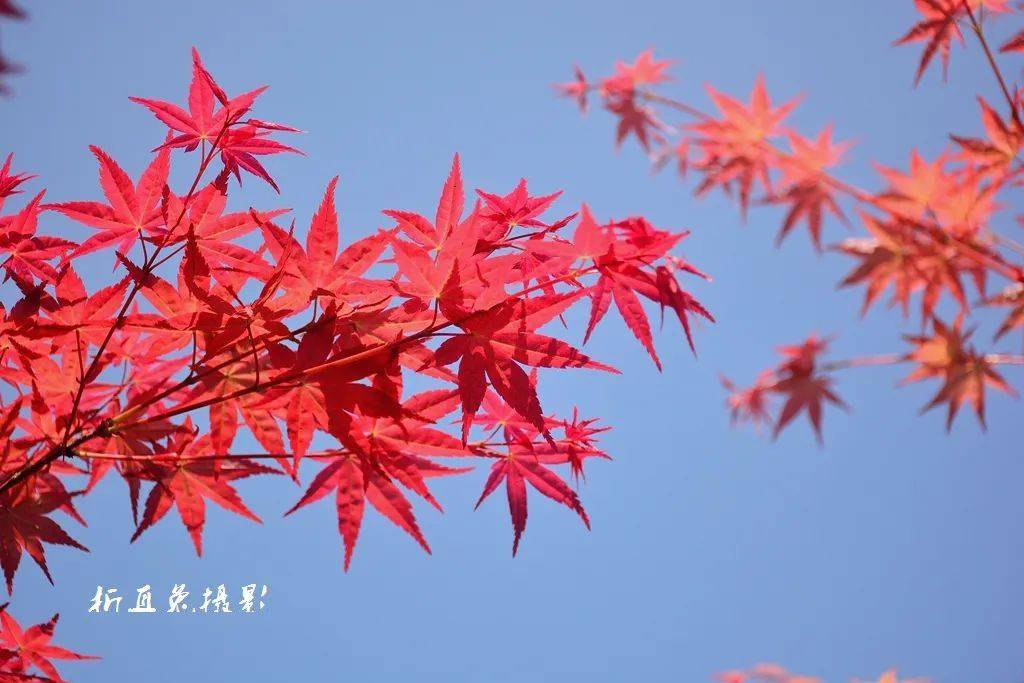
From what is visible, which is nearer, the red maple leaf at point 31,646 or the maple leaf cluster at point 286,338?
the maple leaf cluster at point 286,338

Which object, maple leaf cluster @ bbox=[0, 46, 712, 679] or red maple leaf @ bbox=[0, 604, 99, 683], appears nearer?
maple leaf cluster @ bbox=[0, 46, 712, 679]

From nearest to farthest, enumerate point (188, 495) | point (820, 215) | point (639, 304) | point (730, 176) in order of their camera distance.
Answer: point (639, 304), point (188, 495), point (820, 215), point (730, 176)

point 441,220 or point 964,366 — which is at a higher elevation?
point 441,220

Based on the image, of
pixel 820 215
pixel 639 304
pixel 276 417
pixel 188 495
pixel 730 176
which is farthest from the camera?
pixel 730 176

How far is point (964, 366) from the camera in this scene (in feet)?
4.41

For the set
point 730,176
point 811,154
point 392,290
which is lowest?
point 392,290

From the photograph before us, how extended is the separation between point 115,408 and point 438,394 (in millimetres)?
685

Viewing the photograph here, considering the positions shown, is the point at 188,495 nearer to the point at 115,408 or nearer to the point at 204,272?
the point at 115,408

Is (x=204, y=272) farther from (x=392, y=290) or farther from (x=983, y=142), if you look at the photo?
(x=983, y=142)

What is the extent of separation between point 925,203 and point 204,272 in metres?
1.36

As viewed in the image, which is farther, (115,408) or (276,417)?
(115,408)

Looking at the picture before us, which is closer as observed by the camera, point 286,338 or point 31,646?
point 286,338

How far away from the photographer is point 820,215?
4.78 ft

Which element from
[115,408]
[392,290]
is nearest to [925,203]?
[392,290]
